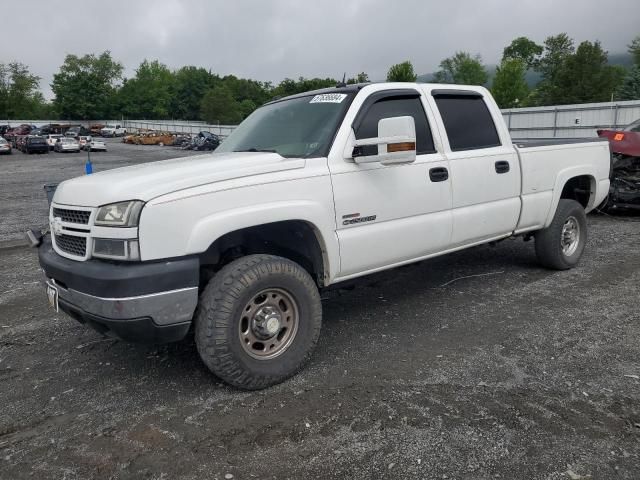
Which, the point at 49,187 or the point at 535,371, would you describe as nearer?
the point at 535,371

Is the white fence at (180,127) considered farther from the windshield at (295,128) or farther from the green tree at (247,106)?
the windshield at (295,128)

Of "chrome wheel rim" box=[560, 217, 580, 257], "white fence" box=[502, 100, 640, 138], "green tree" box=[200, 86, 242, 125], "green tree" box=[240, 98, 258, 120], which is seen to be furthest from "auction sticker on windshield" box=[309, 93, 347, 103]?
"green tree" box=[240, 98, 258, 120]

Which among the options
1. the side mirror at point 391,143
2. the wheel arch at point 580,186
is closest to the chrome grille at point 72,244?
the side mirror at point 391,143

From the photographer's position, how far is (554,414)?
10.2 feet

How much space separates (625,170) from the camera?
30.2 ft

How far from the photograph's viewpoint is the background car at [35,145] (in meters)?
39.7

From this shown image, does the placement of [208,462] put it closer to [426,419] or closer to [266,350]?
[266,350]

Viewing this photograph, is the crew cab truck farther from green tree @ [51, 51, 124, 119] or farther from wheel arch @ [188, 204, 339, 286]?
green tree @ [51, 51, 124, 119]

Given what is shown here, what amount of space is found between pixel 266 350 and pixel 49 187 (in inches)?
101

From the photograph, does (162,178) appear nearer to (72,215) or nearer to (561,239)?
(72,215)

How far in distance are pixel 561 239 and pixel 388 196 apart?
2.87 metres

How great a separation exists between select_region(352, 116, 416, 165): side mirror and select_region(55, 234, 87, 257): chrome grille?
6.20ft

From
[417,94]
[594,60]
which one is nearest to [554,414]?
[417,94]

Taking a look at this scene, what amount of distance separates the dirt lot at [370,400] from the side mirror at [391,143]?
1446 mm
